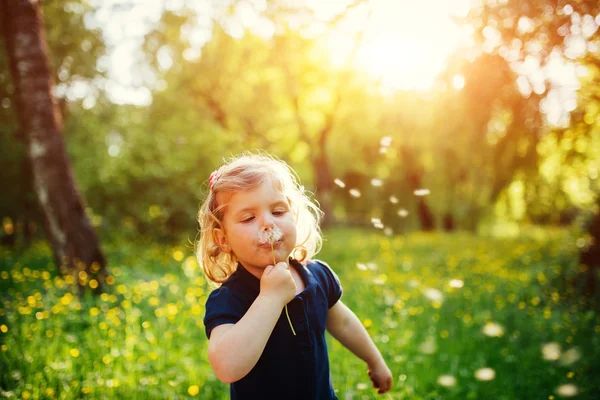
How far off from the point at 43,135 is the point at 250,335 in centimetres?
474

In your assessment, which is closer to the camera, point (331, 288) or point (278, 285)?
point (278, 285)

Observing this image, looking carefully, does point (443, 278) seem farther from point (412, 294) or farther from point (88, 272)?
point (88, 272)

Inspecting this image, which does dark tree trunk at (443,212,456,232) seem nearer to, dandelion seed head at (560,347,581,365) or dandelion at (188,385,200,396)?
dandelion seed head at (560,347,581,365)

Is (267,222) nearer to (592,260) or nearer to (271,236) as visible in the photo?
(271,236)

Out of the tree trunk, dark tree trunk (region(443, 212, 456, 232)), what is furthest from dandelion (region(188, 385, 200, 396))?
dark tree trunk (region(443, 212, 456, 232))

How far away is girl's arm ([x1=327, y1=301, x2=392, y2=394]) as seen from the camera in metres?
2.09

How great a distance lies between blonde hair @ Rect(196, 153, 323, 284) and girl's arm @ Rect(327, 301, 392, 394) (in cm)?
31

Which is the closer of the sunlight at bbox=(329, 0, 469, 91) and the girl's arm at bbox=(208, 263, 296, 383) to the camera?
the girl's arm at bbox=(208, 263, 296, 383)

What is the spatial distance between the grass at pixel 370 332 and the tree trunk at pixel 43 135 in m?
0.48

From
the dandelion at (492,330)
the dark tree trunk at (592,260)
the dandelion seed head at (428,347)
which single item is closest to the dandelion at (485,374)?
the dandelion at (492,330)

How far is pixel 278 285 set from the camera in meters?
1.56

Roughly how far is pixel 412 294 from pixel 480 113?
3.16 m

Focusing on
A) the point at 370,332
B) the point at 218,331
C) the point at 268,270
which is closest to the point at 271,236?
the point at 268,270

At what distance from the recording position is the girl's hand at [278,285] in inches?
61.3
